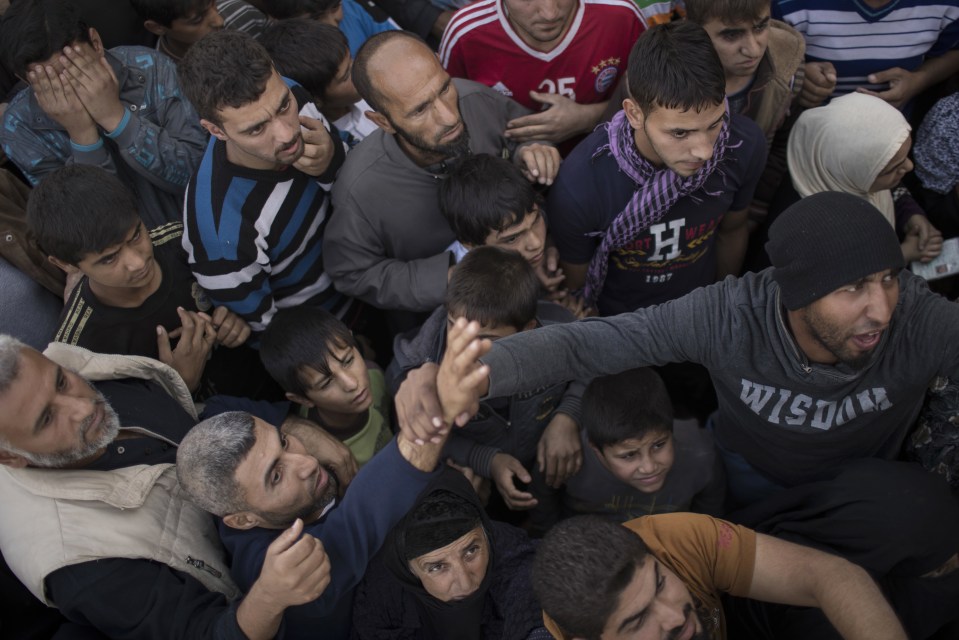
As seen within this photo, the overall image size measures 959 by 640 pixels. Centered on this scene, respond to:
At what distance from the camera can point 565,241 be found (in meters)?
3.16

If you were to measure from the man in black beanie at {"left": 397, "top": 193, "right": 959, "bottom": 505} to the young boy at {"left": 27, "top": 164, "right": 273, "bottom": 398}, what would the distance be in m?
1.22

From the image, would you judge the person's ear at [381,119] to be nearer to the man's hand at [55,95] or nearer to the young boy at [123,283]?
the young boy at [123,283]

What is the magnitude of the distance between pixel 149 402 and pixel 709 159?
214cm

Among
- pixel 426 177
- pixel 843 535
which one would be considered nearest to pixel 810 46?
pixel 426 177

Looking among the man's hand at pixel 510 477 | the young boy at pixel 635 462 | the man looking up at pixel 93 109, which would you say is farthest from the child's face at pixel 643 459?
the man looking up at pixel 93 109

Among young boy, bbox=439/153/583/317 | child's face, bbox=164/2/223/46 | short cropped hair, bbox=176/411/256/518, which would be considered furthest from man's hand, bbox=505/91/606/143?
short cropped hair, bbox=176/411/256/518

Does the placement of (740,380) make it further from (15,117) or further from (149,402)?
(15,117)

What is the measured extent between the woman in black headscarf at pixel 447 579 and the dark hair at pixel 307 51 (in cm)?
194

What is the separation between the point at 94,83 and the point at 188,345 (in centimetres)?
112

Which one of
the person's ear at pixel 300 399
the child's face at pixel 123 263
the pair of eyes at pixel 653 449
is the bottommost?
the person's ear at pixel 300 399

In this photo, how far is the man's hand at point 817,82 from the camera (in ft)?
11.4

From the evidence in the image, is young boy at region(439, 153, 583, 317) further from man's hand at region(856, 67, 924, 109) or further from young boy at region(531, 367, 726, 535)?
man's hand at region(856, 67, 924, 109)

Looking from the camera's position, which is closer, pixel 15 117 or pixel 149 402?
pixel 149 402

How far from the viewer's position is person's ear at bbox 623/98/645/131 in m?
2.79
